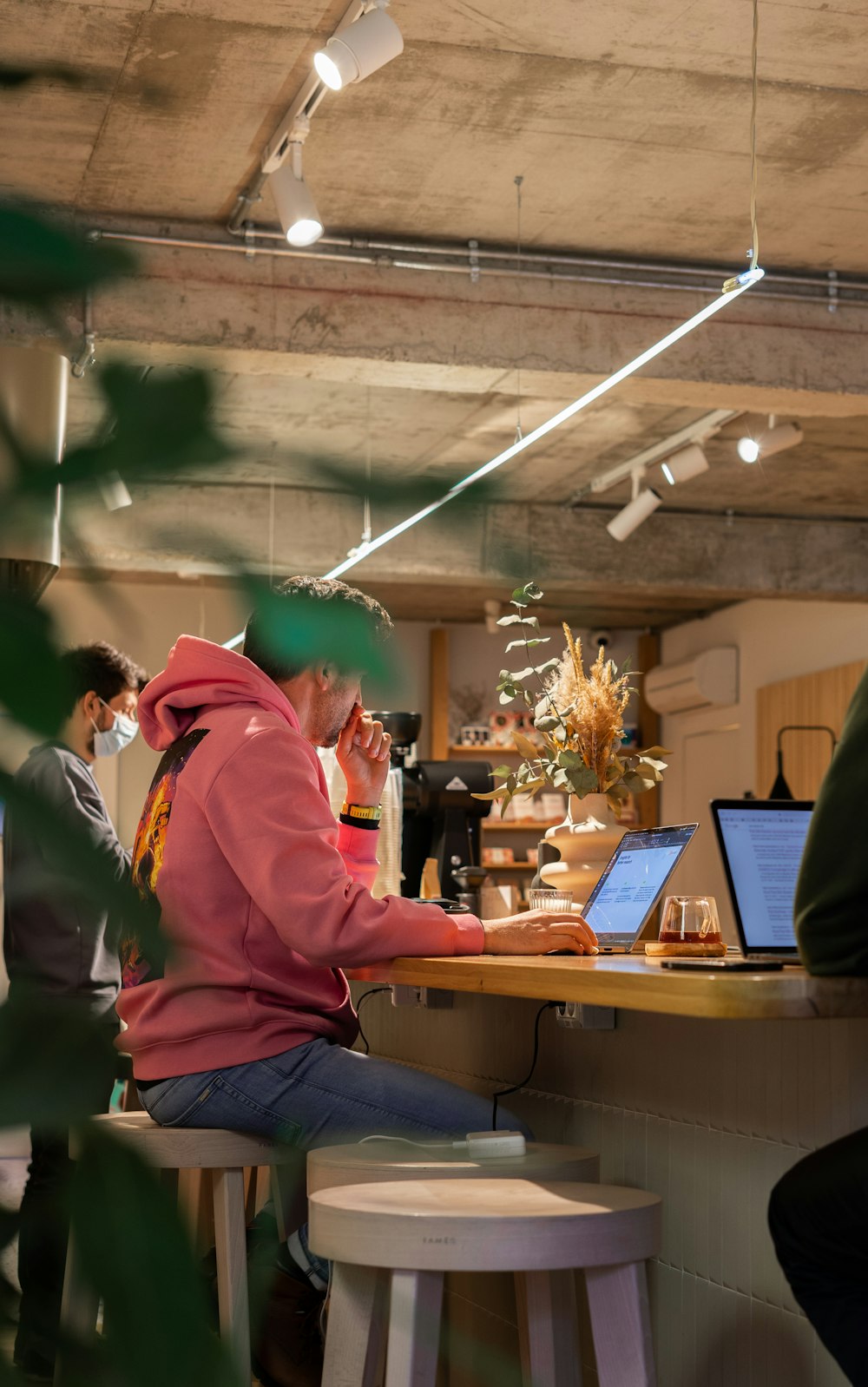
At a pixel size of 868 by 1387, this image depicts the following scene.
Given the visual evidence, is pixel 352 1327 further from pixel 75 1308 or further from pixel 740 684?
pixel 740 684

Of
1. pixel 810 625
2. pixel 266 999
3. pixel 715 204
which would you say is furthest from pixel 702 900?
pixel 810 625

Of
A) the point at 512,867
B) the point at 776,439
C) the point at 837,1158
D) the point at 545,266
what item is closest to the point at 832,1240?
the point at 837,1158

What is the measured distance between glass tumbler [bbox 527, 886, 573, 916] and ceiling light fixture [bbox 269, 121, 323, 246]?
96.0 inches

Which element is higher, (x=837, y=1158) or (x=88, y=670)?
(x=88, y=670)

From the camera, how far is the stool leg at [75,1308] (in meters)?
0.41

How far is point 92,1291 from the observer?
1.34 feet

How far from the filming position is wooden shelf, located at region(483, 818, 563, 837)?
465 inches

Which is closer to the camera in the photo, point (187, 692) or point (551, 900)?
point (187, 692)

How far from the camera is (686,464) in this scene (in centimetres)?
768

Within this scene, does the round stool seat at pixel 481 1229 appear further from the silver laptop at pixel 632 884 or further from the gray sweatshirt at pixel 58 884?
the gray sweatshirt at pixel 58 884

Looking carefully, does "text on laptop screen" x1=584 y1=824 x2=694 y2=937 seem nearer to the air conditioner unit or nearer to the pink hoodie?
the pink hoodie

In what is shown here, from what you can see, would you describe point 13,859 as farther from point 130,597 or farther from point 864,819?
point 864,819

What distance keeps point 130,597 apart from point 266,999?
75.4 inches

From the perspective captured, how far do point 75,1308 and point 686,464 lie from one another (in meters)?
7.47
